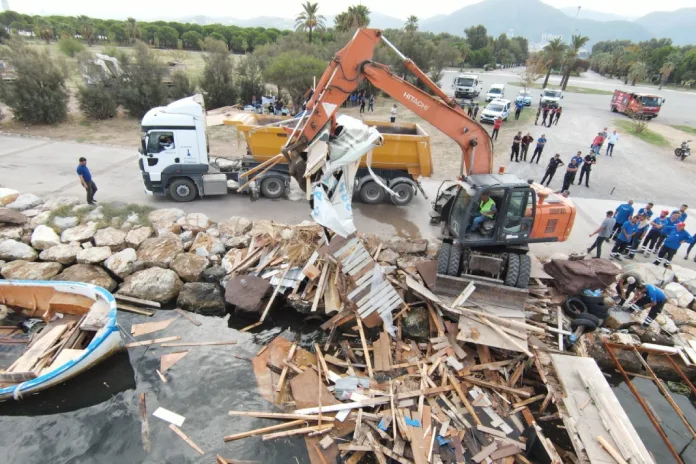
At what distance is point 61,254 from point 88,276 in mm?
1195

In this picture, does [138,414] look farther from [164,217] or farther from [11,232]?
[11,232]

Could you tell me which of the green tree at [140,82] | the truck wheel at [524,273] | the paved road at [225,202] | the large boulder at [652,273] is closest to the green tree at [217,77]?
the green tree at [140,82]

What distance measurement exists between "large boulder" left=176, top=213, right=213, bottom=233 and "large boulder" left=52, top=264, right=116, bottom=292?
7.85 ft

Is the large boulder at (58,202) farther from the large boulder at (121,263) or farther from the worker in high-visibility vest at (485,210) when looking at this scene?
the worker in high-visibility vest at (485,210)

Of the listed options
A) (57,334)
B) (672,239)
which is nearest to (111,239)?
(57,334)

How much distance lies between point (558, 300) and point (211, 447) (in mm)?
7953

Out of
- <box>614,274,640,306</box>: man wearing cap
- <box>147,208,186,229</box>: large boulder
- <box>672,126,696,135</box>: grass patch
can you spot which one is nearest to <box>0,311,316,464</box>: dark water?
<box>147,208,186,229</box>: large boulder

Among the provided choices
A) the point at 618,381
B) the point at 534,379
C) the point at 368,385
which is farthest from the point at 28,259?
the point at 618,381

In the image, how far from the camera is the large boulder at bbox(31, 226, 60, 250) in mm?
10328

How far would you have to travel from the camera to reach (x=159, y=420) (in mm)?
6770

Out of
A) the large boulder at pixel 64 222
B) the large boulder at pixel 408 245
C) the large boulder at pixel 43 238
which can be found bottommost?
the large boulder at pixel 43 238

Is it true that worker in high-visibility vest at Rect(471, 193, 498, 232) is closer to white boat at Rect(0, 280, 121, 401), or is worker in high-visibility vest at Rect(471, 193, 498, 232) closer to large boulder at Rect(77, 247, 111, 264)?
white boat at Rect(0, 280, 121, 401)

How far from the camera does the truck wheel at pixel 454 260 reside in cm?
855

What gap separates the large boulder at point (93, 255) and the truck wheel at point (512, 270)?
990cm
